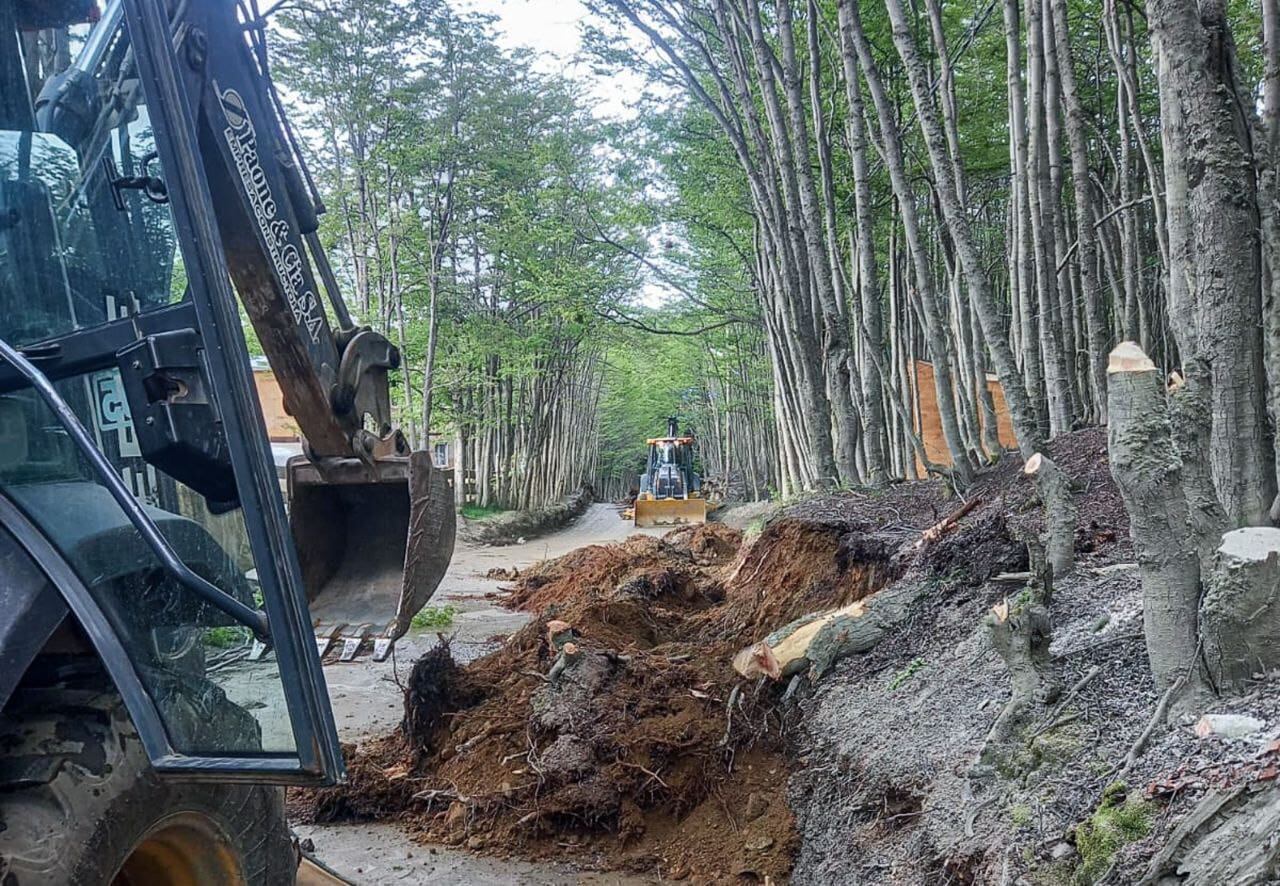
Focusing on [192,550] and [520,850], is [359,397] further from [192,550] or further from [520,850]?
[520,850]

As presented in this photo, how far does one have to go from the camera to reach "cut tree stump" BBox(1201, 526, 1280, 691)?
2.03 m

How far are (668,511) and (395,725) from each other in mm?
15486

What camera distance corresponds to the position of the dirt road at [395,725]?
3.74m

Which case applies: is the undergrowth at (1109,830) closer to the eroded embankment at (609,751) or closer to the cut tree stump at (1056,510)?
the cut tree stump at (1056,510)

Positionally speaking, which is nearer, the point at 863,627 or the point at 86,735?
the point at 86,735

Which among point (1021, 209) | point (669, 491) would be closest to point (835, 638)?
point (1021, 209)

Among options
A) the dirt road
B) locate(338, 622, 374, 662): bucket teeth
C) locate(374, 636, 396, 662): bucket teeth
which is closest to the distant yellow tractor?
the dirt road

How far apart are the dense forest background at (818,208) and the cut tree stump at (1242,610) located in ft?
2.22

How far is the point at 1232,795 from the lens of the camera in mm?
1711

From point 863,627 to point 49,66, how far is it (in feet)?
12.2

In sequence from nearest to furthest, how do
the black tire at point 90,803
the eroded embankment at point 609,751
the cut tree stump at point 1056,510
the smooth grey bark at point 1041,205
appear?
the black tire at point 90,803
the cut tree stump at point 1056,510
the eroded embankment at point 609,751
the smooth grey bark at point 1041,205

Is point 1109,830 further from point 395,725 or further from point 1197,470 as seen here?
point 395,725

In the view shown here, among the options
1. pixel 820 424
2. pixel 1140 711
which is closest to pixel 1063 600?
pixel 1140 711

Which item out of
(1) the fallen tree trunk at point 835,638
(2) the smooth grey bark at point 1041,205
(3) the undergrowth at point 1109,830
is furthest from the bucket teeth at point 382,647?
(2) the smooth grey bark at point 1041,205
